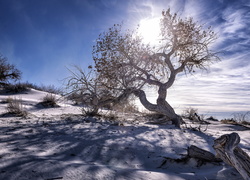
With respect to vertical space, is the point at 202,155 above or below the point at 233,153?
below

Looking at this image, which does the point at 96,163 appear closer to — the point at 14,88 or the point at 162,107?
the point at 162,107

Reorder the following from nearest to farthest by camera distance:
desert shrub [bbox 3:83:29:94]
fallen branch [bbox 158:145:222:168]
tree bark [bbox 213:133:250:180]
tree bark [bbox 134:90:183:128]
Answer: tree bark [bbox 213:133:250:180] < fallen branch [bbox 158:145:222:168] < tree bark [bbox 134:90:183:128] < desert shrub [bbox 3:83:29:94]

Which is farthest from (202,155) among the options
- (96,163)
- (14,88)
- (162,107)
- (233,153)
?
(14,88)

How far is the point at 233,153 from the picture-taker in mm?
1440

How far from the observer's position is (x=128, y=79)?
19.7 feet

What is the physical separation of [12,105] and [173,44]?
609 centimetres

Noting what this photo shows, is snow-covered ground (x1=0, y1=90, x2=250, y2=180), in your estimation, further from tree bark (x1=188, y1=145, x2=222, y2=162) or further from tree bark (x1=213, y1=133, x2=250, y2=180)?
tree bark (x1=213, y1=133, x2=250, y2=180)

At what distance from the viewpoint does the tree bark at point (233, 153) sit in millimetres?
1394

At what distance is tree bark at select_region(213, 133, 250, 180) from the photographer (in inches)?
54.9

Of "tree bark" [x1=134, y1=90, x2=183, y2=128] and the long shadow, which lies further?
"tree bark" [x1=134, y1=90, x2=183, y2=128]

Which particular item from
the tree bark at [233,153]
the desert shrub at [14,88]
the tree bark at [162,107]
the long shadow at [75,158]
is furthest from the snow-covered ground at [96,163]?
the desert shrub at [14,88]

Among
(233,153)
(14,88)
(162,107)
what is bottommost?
(233,153)

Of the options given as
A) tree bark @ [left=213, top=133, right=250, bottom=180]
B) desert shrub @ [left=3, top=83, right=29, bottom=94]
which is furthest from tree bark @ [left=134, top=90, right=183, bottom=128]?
desert shrub @ [left=3, top=83, right=29, bottom=94]

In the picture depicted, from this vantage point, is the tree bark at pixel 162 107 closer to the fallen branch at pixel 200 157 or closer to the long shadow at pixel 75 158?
the long shadow at pixel 75 158
